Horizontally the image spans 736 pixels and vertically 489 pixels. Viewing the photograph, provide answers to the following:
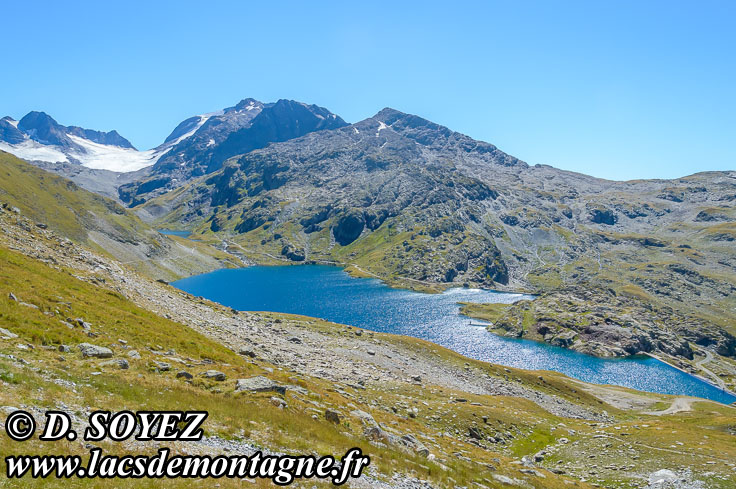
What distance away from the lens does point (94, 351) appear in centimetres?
2392

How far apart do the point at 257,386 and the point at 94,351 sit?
424 inches

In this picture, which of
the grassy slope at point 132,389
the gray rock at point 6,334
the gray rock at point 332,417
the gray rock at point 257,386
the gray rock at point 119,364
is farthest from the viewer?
the gray rock at point 332,417

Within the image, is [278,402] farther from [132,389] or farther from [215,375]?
[132,389]

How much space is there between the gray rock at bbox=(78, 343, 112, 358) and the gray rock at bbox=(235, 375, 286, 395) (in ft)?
28.5

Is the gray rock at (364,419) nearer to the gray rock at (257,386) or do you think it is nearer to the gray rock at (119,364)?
the gray rock at (257,386)

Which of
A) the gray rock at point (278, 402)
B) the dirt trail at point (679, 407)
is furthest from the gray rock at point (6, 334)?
the dirt trail at point (679, 407)

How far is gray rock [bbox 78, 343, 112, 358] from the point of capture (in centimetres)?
2356

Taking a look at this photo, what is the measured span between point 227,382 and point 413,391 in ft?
106

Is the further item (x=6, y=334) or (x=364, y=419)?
(x=364, y=419)

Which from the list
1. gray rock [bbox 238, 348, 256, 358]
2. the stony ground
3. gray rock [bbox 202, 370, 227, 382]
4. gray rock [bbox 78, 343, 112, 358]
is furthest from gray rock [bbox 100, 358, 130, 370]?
gray rock [bbox 238, 348, 256, 358]

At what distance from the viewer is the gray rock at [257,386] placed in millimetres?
24594

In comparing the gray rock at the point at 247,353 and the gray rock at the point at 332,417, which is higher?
→ the gray rock at the point at 332,417

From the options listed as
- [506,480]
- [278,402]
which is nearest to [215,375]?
[278,402]

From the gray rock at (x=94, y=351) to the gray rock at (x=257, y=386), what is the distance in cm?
868
